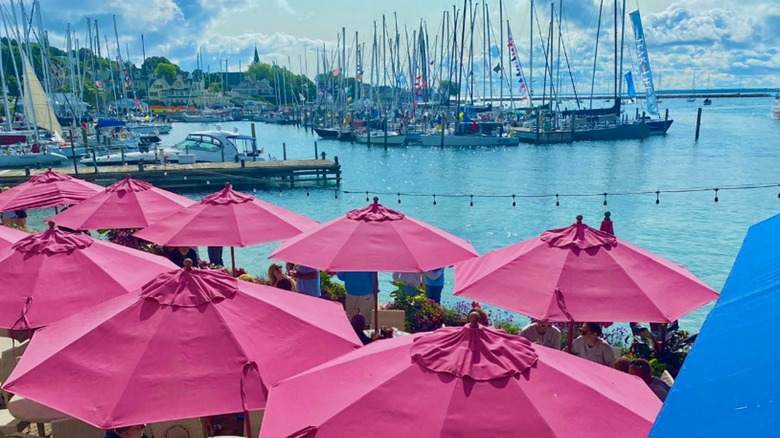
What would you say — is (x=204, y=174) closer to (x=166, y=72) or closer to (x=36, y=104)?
(x=36, y=104)

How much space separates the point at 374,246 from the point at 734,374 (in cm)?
520

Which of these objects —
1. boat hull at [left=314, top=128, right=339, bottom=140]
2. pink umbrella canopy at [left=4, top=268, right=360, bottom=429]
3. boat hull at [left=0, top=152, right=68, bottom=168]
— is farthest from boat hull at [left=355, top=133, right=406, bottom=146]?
pink umbrella canopy at [left=4, top=268, right=360, bottom=429]

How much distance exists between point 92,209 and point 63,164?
35.9m

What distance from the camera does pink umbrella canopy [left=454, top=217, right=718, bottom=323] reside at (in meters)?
5.92

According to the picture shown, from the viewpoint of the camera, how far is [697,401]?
7.55 ft

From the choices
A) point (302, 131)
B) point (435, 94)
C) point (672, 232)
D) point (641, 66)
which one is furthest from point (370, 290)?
point (302, 131)

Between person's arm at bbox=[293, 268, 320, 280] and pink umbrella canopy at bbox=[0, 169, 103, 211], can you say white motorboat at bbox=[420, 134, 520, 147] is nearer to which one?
pink umbrella canopy at bbox=[0, 169, 103, 211]

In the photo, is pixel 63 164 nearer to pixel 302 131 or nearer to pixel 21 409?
pixel 21 409

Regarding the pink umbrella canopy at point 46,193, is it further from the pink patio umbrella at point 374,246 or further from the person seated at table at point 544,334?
the person seated at table at point 544,334

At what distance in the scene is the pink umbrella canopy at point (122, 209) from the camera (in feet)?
32.3

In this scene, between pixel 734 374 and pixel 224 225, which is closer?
pixel 734 374

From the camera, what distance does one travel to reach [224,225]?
8.82 metres

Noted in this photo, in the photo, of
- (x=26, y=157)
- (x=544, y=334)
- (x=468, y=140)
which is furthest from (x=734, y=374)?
(x=468, y=140)

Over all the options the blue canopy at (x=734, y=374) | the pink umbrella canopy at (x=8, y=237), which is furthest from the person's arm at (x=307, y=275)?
the blue canopy at (x=734, y=374)
